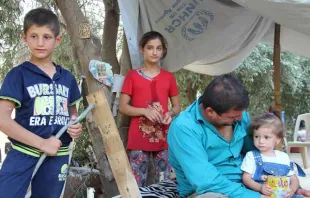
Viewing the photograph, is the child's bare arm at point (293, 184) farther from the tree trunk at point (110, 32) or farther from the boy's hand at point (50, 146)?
the tree trunk at point (110, 32)

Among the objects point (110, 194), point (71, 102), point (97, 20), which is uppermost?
point (97, 20)

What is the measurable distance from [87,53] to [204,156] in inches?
44.9

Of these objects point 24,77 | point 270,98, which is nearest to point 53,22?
point 24,77

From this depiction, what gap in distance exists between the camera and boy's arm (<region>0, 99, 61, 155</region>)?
6.15ft

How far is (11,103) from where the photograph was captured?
1902 millimetres

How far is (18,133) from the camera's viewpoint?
1.87 m

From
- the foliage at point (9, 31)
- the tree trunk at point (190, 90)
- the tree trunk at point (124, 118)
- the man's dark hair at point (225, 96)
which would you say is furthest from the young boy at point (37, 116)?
the tree trunk at point (190, 90)

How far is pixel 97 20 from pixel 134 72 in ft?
7.48

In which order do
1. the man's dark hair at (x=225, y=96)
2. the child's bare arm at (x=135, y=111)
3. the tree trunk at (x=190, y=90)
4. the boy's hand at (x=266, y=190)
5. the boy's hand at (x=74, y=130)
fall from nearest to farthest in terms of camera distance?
the boy's hand at (x=74, y=130), the man's dark hair at (x=225, y=96), the boy's hand at (x=266, y=190), the child's bare arm at (x=135, y=111), the tree trunk at (x=190, y=90)

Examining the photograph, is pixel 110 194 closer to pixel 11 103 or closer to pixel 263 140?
pixel 263 140

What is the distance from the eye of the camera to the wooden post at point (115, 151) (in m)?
2.02

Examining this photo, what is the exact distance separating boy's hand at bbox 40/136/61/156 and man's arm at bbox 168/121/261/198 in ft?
2.08

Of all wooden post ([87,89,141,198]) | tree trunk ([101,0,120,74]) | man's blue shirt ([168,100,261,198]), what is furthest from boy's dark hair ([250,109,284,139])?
tree trunk ([101,0,120,74])

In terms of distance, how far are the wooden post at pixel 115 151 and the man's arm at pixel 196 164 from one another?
30 centimetres
